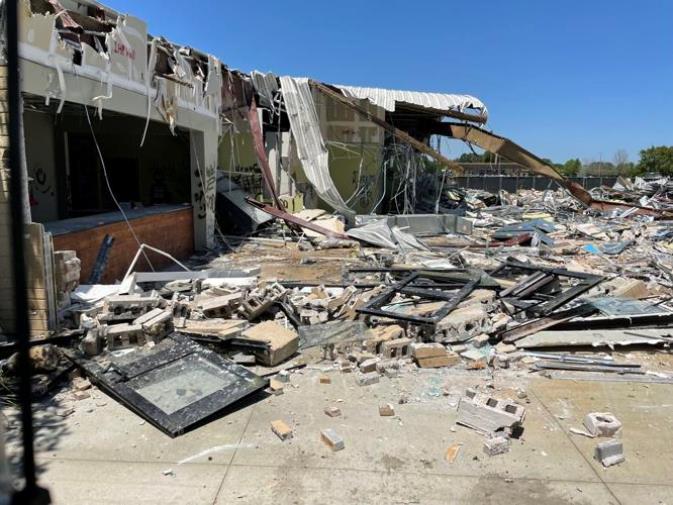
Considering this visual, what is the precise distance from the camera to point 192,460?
133 inches

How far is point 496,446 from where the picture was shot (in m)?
3.50

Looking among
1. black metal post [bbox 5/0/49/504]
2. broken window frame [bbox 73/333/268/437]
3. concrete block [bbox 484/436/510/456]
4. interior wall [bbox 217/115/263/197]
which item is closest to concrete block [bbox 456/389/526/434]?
concrete block [bbox 484/436/510/456]

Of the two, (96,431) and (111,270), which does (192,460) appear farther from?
(111,270)

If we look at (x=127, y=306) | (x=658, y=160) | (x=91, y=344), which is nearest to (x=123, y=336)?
(x=91, y=344)

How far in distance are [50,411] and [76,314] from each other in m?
1.83

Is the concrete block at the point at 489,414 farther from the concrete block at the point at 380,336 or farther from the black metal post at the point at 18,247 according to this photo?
the black metal post at the point at 18,247

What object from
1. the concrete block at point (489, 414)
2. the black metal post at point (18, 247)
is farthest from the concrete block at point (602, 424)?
the black metal post at point (18, 247)

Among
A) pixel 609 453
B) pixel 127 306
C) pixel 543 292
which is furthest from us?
pixel 543 292

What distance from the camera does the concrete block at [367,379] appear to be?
4.61 meters

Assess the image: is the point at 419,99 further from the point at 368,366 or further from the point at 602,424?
the point at 602,424

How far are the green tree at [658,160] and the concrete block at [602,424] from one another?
4816 centimetres

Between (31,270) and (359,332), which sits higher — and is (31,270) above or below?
above

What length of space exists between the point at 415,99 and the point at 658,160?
36752 mm

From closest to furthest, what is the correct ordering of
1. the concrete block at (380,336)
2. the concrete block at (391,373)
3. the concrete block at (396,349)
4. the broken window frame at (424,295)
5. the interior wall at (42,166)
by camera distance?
the concrete block at (391,373), the concrete block at (396,349), the concrete block at (380,336), the broken window frame at (424,295), the interior wall at (42,166)
